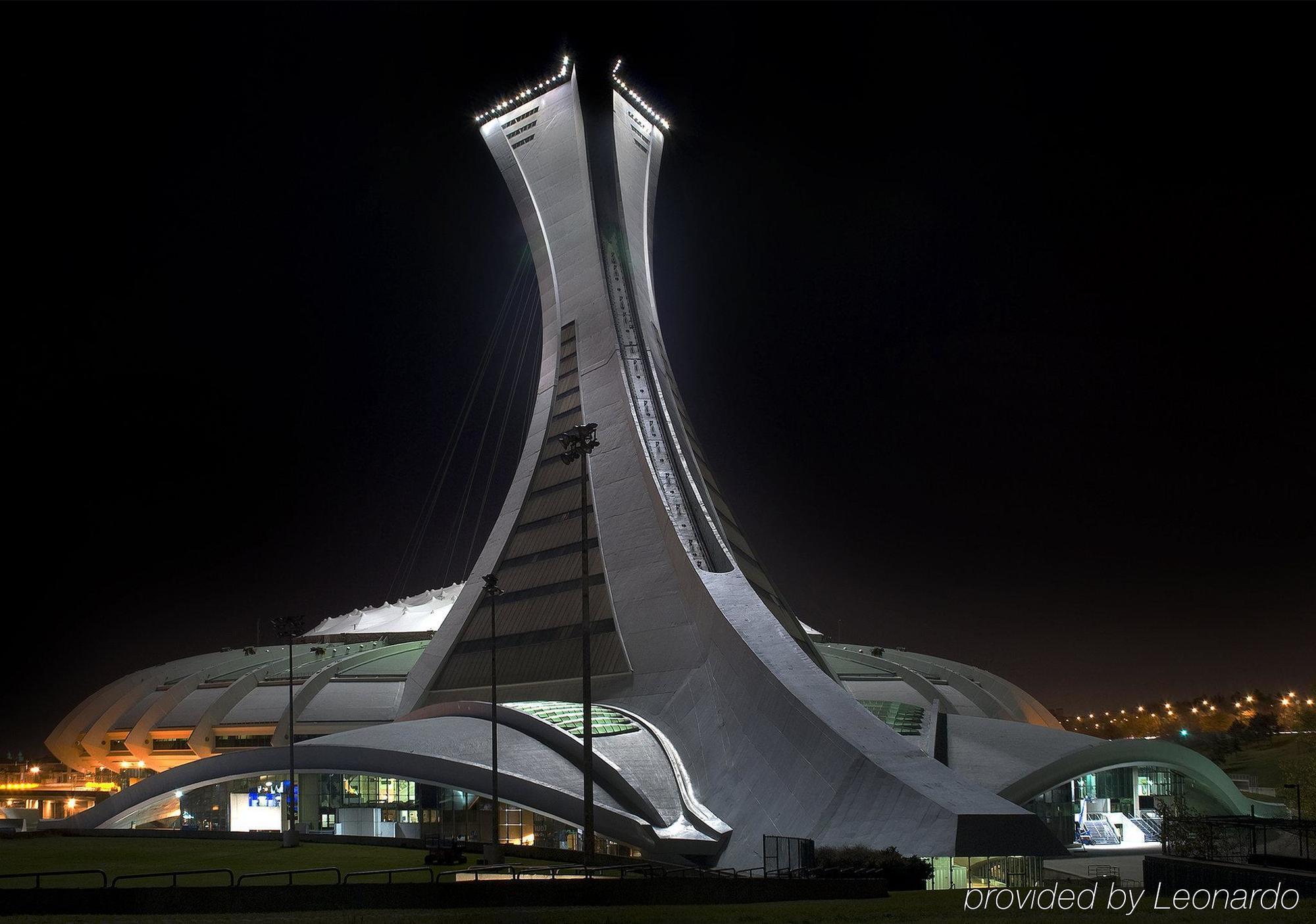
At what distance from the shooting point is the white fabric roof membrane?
5469 centimetres

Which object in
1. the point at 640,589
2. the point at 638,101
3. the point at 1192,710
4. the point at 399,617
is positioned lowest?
the point at 1192,710

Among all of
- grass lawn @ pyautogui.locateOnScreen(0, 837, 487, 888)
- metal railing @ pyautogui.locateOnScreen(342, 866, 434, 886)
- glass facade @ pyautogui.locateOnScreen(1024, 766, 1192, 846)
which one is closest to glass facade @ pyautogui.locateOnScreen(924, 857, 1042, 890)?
glass facade @ pyautogui.locateOnScreen(1024, 766, 1192, 846)

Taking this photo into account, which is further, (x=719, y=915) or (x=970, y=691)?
(x=970, y=691)

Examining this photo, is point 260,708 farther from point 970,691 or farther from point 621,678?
point 970,691

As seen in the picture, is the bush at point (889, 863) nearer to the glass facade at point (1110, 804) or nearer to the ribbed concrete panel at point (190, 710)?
the glass facade at point (1110, 804)

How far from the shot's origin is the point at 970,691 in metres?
48.8

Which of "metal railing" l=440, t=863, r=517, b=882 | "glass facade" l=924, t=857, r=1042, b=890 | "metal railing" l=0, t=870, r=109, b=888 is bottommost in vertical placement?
"glass facade" l=924, t=857, r=1042, b=890

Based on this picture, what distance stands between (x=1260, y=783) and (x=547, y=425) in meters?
42.4

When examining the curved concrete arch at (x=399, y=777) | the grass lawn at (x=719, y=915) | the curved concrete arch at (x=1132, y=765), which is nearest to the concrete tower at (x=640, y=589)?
the curved concrete arch at (x=399, y=777)

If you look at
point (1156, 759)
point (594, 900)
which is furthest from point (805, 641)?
point (594, 900)

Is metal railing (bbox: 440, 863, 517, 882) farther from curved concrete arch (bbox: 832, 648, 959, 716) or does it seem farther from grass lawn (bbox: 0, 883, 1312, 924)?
curved concrete arch (bbox: 832, 648, 959, 716)

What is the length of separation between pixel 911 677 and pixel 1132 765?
45.0 feet

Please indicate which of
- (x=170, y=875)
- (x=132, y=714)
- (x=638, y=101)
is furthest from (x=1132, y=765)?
(x=132, y=714)

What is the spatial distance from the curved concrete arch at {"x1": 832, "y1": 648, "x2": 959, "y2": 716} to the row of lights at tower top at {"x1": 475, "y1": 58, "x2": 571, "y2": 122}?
91.5ft
